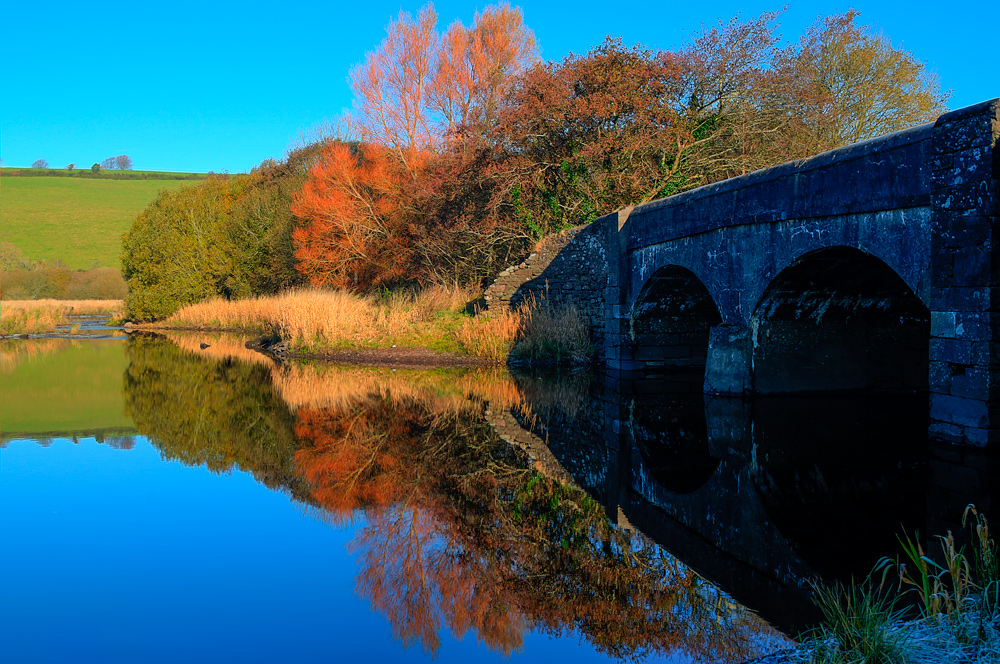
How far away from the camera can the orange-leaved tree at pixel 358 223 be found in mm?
23484

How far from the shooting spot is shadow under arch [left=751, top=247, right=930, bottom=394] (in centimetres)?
978

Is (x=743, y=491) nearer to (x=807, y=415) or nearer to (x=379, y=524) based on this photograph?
(x=379, y=524)

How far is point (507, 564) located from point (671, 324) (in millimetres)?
10364

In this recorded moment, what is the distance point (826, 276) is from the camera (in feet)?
31.2

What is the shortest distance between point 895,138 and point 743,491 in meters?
4.24

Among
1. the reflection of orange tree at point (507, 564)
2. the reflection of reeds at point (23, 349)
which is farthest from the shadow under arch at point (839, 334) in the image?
the reflection of reeds at point (23, 349)

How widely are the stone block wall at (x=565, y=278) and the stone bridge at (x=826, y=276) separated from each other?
0.04m

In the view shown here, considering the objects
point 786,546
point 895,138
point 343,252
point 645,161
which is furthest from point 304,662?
point 343,252

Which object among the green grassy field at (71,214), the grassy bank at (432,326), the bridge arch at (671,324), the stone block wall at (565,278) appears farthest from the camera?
the green grassy field at (71,214)

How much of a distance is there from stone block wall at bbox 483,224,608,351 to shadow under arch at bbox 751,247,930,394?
5085 mm

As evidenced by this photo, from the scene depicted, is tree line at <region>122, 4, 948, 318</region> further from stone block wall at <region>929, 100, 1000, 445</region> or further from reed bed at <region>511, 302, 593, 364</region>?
stone block wall at <region>929, 100, 1000, 445</region>

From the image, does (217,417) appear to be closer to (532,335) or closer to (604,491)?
(604,491)

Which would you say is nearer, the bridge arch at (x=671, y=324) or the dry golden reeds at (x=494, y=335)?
the bridge arch at (x=671, y=324)

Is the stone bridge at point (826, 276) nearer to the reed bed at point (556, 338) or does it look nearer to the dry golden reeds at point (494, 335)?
the reed bed at point (556, 338)
